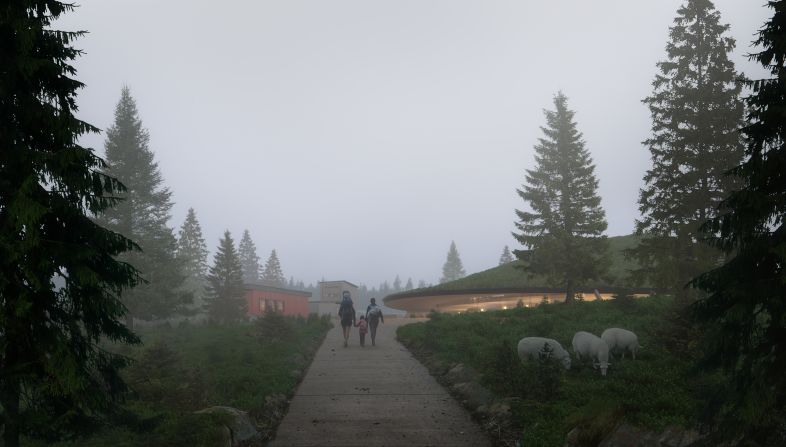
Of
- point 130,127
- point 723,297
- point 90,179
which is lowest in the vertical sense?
point 723,297

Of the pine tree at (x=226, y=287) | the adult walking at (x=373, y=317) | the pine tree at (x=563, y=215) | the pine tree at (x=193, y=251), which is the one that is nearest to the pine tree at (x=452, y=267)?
the pine tree at (x=193, y=251)

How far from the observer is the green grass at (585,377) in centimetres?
785

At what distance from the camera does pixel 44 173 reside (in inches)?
239

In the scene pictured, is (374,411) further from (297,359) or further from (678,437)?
(297,359)

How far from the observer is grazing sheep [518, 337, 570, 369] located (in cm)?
1217

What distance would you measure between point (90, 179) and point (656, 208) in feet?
62.8

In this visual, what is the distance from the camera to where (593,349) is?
1227cm

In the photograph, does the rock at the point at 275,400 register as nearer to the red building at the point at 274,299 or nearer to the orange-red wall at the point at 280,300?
the red building at the point at 274,299

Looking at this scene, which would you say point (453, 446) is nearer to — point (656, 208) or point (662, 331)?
point (662, 331)

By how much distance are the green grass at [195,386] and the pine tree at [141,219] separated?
10.6 m

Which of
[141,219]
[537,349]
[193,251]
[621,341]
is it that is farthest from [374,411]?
[193,251]

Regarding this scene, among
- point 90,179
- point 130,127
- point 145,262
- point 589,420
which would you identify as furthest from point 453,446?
point 130,127

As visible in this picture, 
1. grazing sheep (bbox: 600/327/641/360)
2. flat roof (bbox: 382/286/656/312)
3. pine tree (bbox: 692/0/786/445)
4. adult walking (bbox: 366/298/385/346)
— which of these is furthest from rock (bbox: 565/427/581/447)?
flat roof (bbox: 382/286/656/312)

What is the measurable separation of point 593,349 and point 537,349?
135 centimetres
